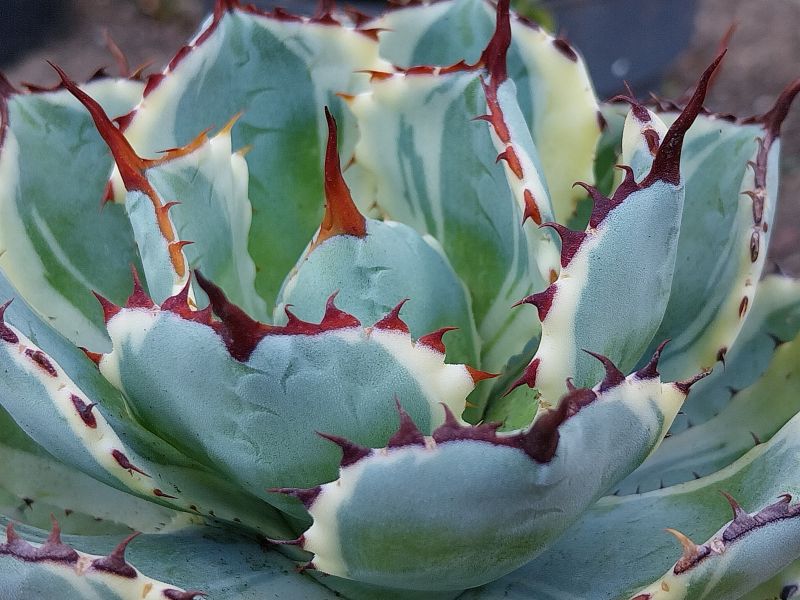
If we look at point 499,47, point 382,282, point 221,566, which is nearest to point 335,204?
point 382,282

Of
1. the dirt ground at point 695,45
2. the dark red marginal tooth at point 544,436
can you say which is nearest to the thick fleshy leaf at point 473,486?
the dark red marginal tooth at point 544,436

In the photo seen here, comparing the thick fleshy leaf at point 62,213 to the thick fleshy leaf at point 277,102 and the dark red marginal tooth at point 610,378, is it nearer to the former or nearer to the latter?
the thick fleshy leaf at point 277,102

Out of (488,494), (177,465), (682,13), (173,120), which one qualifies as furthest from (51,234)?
(682,13)

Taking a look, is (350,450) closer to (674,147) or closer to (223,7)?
(674,147)

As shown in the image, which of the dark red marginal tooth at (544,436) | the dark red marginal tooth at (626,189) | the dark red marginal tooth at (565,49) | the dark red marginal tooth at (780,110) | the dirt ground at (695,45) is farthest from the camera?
the dirt ground at (695,45)

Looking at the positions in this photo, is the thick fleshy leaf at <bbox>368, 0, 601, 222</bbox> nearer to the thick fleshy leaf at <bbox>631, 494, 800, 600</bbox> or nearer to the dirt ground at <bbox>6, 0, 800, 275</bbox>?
the thick fleshy leaf at <bbox>631, 494, 800, 600</bbox>

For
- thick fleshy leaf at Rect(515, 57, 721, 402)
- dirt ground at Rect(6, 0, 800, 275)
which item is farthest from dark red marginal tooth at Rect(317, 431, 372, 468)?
dirt ground at Rect(6, 0, 800, 275)
